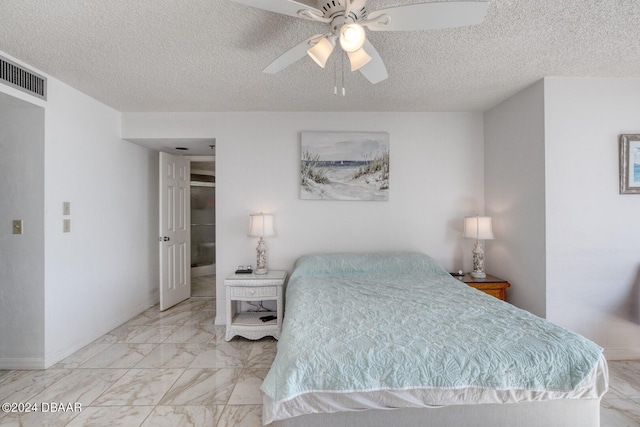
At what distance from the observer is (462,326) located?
65.0 inches

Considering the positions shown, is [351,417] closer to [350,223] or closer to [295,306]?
[295,306]

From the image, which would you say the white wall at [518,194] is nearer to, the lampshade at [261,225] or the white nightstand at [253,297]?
the white nightstand at [253,297]

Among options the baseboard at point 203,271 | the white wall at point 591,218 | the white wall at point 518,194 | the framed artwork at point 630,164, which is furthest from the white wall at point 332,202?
the baseboard at point 203,271

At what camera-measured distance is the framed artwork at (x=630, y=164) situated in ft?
8.32

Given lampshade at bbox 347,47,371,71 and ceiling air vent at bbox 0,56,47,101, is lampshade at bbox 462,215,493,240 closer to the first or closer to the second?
lampshade at bbox 347,47,371,71

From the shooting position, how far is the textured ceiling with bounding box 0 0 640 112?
5.54ft

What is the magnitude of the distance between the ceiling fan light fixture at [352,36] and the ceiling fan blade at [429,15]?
82 mm

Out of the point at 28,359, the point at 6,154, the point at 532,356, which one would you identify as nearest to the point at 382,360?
the point at 532,356

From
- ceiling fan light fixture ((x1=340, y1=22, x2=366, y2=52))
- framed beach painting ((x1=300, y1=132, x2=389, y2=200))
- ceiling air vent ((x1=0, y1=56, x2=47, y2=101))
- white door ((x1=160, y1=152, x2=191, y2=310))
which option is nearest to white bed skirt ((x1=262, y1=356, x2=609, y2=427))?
ceiling fan light fixture ((x1=340, y1=22, x2=366, y2=52))

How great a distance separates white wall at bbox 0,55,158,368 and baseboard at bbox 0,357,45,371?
12 mm

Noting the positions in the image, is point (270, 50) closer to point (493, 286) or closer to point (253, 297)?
point (253, 297)

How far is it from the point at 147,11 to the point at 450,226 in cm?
329

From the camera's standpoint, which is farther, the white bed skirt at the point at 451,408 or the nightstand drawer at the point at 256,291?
the nightstand drawer at the point at 256,291

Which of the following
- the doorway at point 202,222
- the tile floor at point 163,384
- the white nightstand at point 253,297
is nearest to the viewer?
the tile floor at point 163,384
